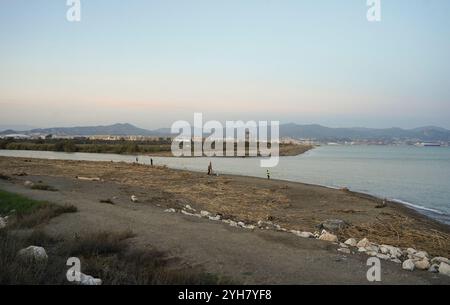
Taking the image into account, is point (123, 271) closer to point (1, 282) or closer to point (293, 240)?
point (1, 282)

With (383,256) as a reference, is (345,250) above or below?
above

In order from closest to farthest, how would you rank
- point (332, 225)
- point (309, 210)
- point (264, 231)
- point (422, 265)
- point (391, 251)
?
point (422, 265)
point (391, 251)
point (264, 231)
point (332, 225)
point (309, 210)

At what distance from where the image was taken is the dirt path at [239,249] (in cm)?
879

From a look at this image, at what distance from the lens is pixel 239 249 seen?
1095cm

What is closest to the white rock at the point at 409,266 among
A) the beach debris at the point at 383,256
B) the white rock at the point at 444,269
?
the white rock at the point at 444,269

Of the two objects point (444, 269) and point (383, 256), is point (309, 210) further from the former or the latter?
point (444, 269)

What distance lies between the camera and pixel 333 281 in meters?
8.33

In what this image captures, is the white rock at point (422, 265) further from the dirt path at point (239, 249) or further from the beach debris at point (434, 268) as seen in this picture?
the dirt path at point (239, 249)

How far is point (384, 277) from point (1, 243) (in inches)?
289

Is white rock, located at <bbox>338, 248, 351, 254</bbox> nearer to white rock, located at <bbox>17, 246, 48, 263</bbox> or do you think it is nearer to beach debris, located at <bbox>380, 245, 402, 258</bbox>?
beach debris, located at <bbox>380, 245, 402, 258</bbox>

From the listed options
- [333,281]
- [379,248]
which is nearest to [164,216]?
[379,248]

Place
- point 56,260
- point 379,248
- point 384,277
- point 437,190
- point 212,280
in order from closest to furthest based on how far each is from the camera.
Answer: point 212,280 → point 56,260 → point 384,277 → point 379,248 → point 437,190

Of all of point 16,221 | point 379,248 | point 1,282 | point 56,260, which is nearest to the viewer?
point 1,282

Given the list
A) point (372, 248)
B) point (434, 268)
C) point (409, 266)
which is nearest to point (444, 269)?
point (434, 268)
